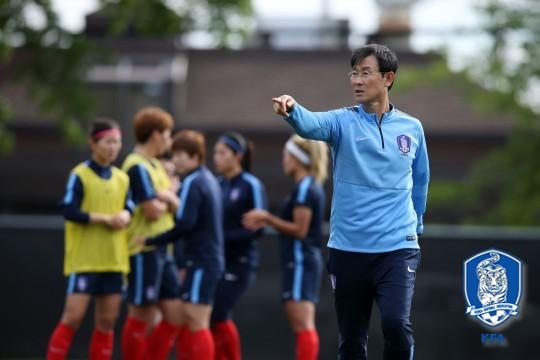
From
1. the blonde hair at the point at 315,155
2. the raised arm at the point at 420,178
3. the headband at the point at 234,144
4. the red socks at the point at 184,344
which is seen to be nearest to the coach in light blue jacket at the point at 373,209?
the raised arm at the point at 420,178

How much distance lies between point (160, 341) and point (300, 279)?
1243 millimetres

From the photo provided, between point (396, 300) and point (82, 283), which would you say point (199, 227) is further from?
point (396, 300)

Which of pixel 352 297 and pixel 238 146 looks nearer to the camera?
pixel 352 297

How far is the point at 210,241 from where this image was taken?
8.85 metres

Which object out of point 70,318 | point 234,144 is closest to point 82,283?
point 70,318

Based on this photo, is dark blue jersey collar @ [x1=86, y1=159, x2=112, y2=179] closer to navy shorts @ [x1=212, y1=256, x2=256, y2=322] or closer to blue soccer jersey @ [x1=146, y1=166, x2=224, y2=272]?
blue soccer jersey @ [x1=146, y1=166, x2=224, y2=272]

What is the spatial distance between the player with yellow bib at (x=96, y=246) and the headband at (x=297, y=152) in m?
1.50

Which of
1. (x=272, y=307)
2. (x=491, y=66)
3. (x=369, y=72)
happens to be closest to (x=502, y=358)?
(x=272, y=307)

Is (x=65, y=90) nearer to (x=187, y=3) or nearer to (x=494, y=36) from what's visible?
(x=494, y=36)

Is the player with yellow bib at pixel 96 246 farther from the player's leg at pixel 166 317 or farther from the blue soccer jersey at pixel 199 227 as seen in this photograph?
the player's leg at pixel 166 317

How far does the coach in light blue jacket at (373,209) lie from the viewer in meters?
6.55

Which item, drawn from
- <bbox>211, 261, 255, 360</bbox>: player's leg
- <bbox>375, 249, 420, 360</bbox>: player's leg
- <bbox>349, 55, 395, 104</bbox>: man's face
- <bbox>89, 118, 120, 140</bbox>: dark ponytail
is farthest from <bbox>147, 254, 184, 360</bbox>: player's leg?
<bbox>349, 55, 395, 104</bbox>: man's face

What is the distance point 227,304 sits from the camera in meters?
9.55

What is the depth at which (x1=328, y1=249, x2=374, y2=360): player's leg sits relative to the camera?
6.62 metres
